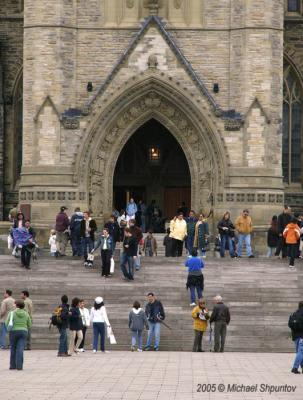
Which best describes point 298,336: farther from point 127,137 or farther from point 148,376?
point 127,137

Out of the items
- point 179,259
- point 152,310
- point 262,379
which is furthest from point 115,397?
point 179,259

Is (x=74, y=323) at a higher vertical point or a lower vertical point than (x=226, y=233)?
lower

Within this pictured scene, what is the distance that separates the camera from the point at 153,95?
46.2 m

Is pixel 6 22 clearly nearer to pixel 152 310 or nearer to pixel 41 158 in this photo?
pixel 41 158

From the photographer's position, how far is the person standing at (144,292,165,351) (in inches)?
1240

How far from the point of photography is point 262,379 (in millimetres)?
24594

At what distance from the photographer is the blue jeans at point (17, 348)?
85.9 feet

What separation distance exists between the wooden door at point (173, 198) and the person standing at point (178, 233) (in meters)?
9.13

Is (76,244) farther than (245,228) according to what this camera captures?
No

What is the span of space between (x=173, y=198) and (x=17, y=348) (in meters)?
24.7

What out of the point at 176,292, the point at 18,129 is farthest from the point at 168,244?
the point at 18,129

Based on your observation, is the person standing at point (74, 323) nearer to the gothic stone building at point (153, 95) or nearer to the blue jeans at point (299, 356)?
the blue jeans at point (299, 356)

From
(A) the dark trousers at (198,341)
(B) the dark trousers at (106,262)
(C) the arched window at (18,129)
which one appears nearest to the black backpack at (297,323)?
(A) the dark trousers at (198,341)

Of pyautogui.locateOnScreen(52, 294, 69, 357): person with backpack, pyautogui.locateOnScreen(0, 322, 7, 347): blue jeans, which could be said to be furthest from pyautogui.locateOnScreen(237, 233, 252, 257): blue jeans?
pyautogui.locateOnScreen(52, 294, 69, 357): person with backpack
